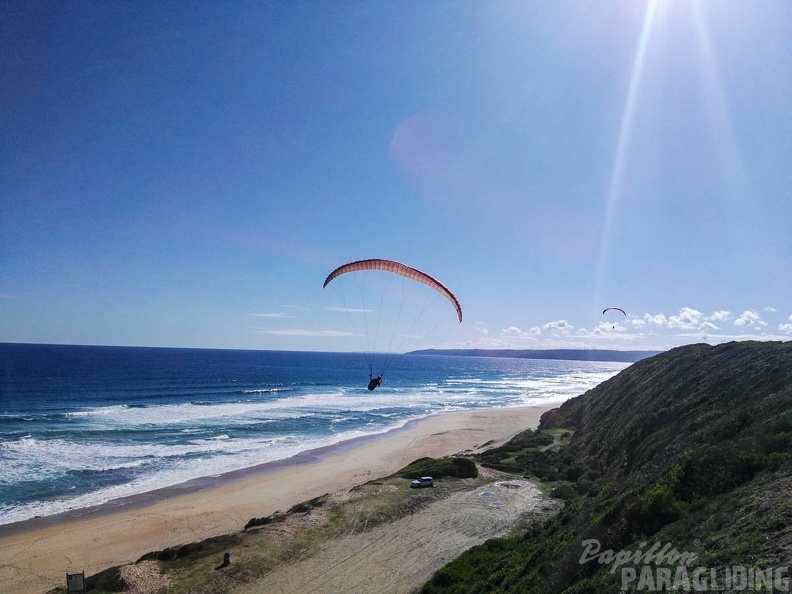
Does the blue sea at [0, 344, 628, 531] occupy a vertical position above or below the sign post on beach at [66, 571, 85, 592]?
below

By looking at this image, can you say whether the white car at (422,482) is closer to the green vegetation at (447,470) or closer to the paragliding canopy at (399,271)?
the green vegetation at (447,470)

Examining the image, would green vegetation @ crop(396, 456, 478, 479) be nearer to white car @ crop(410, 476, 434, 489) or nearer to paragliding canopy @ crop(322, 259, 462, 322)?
white car @ crop(410, 476, 434, 489)

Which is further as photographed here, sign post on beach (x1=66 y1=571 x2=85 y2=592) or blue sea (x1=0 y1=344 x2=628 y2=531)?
blue sea (x1=0 y1=344 x2=628 y2=531)

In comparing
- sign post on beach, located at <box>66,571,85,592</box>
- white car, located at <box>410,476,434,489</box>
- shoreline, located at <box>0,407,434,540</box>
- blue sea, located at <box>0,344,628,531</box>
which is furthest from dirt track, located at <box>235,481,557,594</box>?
blue sea, located at <box>0,344,628,531</box>

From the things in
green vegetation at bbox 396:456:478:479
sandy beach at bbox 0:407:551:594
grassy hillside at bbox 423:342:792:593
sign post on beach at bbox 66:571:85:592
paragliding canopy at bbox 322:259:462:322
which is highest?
paragliding canopy at bbox 322:259:462:322

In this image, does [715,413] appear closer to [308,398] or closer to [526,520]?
[526,520]

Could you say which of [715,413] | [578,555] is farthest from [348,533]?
[715,413]

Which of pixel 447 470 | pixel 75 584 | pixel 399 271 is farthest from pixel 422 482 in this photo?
pixel 75 584

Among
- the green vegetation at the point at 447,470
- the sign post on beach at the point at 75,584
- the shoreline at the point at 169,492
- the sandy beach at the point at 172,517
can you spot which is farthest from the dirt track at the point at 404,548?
the shoreline at the point at 169,492
